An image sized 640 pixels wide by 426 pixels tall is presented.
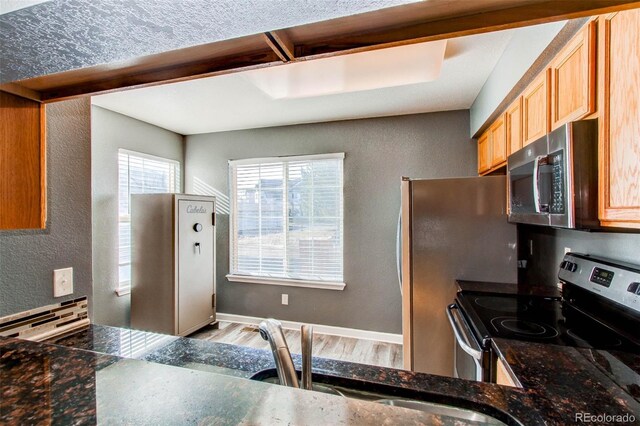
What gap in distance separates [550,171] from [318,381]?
130 centimetres

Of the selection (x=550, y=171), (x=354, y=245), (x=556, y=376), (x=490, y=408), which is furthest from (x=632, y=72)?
(x=354, y=245)

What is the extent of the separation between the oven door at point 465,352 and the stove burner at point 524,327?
14cm

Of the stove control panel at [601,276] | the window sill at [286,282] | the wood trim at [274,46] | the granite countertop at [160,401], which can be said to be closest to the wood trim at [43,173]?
the granite countertop at [160,401]

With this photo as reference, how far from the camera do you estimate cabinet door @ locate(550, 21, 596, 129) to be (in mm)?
1087

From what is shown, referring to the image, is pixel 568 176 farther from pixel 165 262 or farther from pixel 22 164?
pixel 165 262

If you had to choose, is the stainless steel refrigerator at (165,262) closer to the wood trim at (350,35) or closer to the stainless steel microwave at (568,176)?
the wood trim at (350,35)

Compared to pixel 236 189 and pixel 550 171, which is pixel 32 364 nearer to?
pixel 550 171

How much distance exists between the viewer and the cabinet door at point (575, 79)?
3.57 feet

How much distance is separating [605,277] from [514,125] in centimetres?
106

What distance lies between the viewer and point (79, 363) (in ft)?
2.29

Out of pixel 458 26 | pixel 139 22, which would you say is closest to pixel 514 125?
pixel 458 26

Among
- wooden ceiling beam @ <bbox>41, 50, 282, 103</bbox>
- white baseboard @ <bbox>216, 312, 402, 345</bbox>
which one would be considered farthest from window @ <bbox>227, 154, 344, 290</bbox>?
wooden ceiling beam @ <bbox>41, 50, 282, 103</bbox>

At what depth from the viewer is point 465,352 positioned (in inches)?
65.4

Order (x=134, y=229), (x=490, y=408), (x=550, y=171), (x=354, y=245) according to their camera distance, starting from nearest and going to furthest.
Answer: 1. (x=490, y=408)
2. (x=550, y=171)
3. (x=134, y=229)
4. (x=354, y=245)
